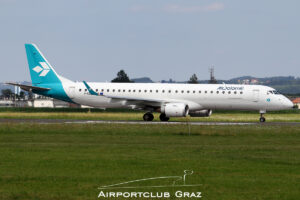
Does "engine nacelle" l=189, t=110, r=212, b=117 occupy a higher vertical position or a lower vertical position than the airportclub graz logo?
lower

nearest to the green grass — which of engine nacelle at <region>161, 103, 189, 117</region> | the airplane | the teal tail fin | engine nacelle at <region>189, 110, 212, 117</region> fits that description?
engine nacelle at <region>161, 103, 189, 117</region>

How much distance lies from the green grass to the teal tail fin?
2082 centimetres

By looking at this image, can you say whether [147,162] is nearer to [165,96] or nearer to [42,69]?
[165,96]

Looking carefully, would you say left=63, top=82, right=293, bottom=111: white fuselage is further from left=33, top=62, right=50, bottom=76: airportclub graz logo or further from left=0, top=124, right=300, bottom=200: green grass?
left=0, top=124, right=300, bottom=200: green grass

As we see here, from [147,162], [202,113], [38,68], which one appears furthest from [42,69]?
[147,162]

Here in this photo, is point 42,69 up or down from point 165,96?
up

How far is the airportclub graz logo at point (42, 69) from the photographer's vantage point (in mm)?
53594

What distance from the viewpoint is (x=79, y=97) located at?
5231cm

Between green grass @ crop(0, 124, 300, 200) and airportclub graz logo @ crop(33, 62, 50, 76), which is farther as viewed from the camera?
airportclub graz logo @ crop(33, 62, 50, 76)

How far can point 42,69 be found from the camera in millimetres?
53688

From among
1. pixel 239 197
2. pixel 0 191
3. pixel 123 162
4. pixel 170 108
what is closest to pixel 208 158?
pixel 123 162

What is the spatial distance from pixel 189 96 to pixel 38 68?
14.3m

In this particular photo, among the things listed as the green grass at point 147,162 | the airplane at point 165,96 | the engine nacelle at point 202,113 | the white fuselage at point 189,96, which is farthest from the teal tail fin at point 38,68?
the green grass at point 147,162

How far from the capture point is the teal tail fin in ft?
175
